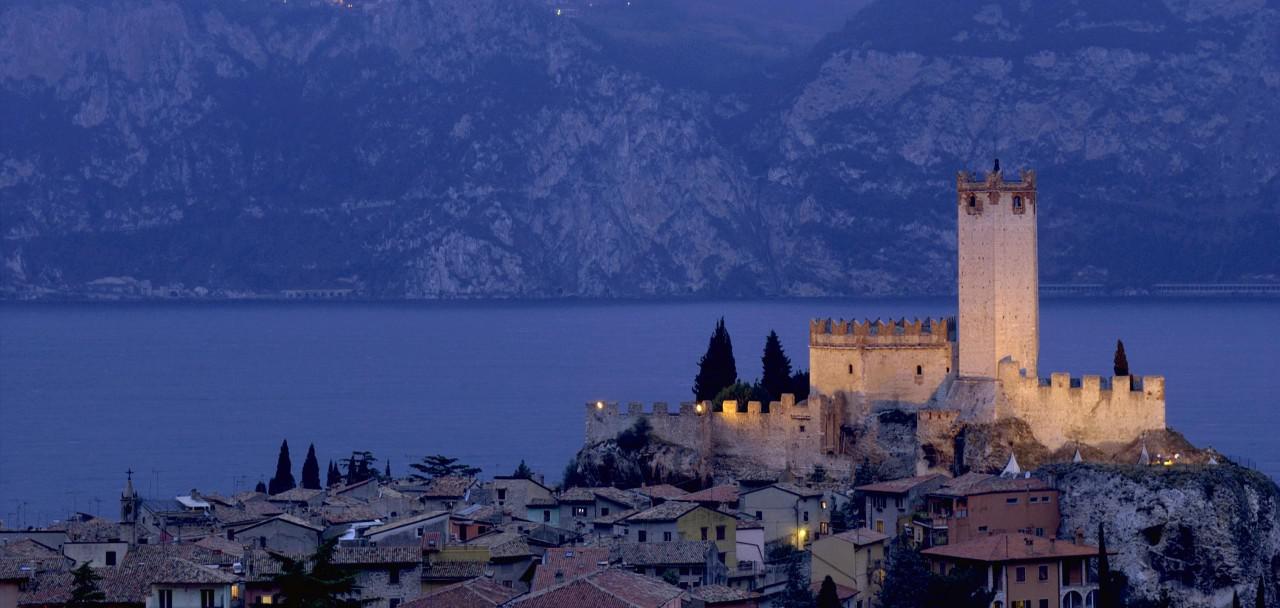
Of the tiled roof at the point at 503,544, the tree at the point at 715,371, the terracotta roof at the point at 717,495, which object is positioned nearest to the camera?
the tiled roof at the point at 503,544

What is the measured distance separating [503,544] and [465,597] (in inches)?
405

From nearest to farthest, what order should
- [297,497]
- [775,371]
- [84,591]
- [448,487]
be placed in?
[84,591] → [297,497] → [448,487] → [775,371]

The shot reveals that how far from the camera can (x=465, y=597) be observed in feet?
163

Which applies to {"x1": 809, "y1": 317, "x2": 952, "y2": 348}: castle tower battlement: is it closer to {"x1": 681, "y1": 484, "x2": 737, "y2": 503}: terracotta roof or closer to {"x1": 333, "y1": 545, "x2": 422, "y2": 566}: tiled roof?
{"x1": 681, "y1": 484, "x2": 737, "y2": 503}: terracotta roof

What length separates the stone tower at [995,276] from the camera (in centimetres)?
7600

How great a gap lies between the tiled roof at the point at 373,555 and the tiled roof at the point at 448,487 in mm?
22749

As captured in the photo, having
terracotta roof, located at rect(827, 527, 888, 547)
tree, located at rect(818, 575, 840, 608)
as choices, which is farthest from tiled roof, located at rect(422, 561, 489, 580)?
terracotta roof, located at rect(827, 527, 888, 547)

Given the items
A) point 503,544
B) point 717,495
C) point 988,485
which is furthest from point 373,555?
point 988,485

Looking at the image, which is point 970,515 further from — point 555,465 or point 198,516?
point 555,465

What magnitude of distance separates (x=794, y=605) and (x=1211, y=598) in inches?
471

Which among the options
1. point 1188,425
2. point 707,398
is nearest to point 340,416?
point 1188,425

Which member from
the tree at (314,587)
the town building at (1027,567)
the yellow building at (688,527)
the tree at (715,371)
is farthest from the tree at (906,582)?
the tree at (715,371)

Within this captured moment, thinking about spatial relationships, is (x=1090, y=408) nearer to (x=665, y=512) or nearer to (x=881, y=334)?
(x=881, y=334)

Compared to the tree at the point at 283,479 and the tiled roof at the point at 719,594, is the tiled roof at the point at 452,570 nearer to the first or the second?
the tiled roof at the point at 719,594
